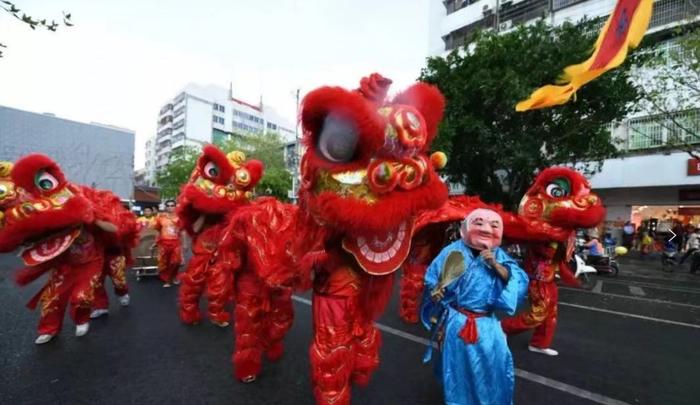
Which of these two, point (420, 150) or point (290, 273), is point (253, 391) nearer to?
point (290, 273)

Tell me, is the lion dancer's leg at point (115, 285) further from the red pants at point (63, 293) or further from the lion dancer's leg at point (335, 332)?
the lion dancer's leg at point (335, 332)

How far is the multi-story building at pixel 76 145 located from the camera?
21.1 metres

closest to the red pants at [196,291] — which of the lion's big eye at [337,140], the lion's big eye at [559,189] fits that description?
the lion's big eye at [337,140]

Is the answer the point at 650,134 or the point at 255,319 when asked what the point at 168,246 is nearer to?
the point at 255,319

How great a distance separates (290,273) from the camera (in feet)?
7.84

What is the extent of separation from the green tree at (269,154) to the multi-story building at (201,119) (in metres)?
16.5

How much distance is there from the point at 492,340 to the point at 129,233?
4271 mm

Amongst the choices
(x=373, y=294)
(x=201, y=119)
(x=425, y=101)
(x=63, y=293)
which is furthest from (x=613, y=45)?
(x=201, y=119)

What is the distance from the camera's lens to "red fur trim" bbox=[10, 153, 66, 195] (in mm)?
3365

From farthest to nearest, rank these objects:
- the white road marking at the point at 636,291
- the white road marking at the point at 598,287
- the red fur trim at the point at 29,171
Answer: the white road marking at the point at 598,287 → the white road marking at the point at 636,291 → the red fur trim at the point at 29,171

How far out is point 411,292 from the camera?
4.93 meters

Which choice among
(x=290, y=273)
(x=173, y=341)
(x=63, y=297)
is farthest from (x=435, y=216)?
(x=63, y=297)

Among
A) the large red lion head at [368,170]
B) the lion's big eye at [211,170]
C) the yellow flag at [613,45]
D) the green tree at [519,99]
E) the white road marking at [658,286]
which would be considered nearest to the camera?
the large red lion head at [368,170]

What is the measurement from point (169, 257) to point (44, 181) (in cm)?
327
